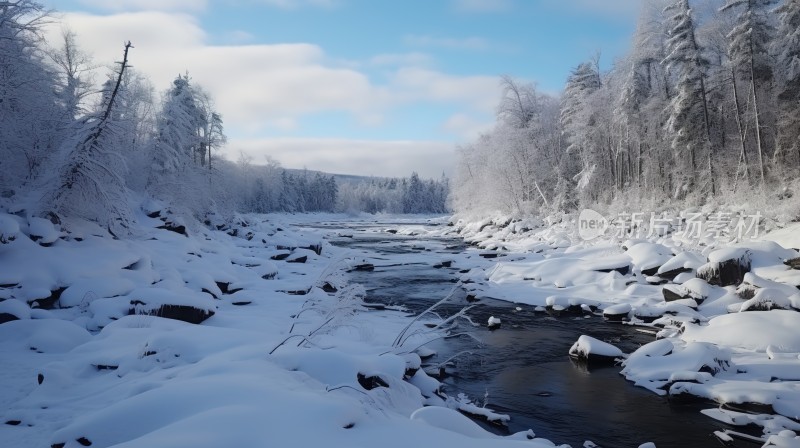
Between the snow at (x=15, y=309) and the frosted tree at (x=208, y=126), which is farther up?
the frosted tree at (x=208, y=126)

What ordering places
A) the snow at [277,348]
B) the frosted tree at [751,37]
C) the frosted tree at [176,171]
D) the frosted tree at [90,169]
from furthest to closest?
the frosted tree at [176,171], the frosted tree at [751,37], the frosted tree at [90,169], the snow at [277,348]

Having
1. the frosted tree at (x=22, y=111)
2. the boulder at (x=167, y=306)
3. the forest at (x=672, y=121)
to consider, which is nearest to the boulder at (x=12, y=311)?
the boulder at (x=167, y=306)

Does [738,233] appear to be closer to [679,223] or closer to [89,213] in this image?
[679,223]

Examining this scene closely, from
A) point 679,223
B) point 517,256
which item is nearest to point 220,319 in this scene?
point 517,256

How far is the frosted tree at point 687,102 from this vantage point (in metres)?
27.7

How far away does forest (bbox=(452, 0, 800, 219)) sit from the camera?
25.1 m

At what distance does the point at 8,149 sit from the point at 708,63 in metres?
35.8

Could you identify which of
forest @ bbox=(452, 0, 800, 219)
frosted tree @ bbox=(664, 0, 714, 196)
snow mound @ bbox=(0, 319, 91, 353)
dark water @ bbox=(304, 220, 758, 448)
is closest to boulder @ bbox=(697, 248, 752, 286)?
dark water @ bbox=(304, 220, 758, 448)

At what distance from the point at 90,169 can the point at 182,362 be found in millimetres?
9964

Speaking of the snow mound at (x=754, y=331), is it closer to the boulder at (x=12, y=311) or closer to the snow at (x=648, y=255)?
the snow at (x=648, y=255)

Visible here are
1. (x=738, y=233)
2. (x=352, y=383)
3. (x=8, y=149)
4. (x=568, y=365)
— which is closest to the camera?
(x=352, y=383)

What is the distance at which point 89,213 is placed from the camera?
1493cm

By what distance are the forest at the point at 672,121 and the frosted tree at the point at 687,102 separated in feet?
0.24

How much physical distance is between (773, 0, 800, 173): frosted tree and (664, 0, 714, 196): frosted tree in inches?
139
